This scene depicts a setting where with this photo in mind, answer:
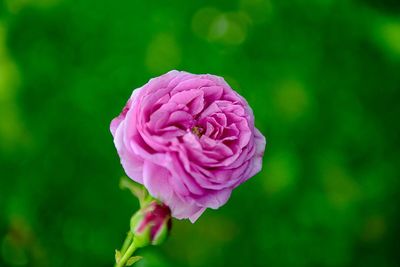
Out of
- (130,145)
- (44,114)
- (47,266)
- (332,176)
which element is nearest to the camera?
(130,145)

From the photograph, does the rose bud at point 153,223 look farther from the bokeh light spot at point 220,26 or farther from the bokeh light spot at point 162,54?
the bokeh light spot at point 220,26

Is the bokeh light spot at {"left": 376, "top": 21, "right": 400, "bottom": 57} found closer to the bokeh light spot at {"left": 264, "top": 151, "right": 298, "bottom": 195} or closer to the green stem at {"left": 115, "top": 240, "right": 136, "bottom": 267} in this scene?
the bokeh light spot at {"left": 264, "top": 151, "right": 298, "bottom": 195}

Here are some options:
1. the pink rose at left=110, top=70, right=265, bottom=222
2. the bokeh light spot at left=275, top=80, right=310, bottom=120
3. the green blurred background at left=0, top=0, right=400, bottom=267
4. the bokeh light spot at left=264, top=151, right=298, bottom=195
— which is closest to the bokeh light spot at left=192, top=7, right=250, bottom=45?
the green blurred background at left=0, top=0, right=400, bottom=267

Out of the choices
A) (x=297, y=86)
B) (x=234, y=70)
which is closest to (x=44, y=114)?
(x=234, y=70)

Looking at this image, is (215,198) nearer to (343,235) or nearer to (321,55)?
(343,235)

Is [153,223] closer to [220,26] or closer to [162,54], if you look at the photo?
[162,54]

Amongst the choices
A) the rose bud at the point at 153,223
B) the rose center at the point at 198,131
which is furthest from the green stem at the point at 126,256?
the rose center at the point at 198,131

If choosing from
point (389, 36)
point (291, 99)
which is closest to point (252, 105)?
point (291, 99)
